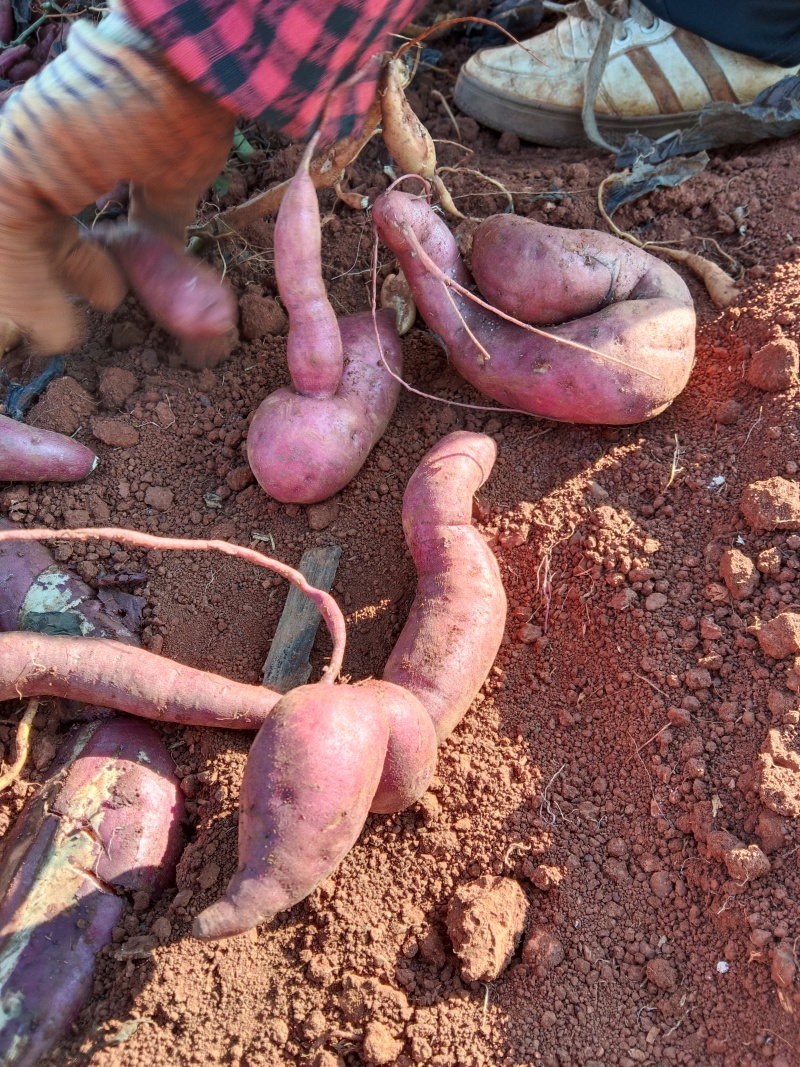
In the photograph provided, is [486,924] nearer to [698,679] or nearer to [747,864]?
[747,864]

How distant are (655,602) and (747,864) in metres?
0.55

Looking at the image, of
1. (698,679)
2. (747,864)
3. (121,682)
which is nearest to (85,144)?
(121,682)

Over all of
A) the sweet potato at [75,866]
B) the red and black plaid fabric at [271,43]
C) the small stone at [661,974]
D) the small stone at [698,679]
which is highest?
the red and black plaid fabric at [271,43]

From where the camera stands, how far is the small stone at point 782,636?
1.58 metres

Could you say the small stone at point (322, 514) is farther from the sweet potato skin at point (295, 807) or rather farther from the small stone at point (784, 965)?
the small stone at point (784, 965)

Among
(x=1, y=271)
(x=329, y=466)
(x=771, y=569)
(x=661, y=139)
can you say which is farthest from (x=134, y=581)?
(x=661, y=139)

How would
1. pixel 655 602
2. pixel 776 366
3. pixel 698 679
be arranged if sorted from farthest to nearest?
pixel 776 366 → pixel 655 602 → pixel 698 679

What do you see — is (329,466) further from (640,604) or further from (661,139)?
(661,139)

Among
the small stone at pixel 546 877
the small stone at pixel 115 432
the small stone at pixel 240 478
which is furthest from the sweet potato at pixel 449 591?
the small stone at pixel 115 432

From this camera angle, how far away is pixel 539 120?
2705 millimetres

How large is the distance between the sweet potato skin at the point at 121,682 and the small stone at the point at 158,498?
48 centimetres

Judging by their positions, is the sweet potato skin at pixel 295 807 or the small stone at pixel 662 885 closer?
the sweet potato skin at pixel 295 807

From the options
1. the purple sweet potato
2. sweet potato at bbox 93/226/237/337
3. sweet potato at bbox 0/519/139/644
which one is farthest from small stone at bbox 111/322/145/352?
sweet potato at bbox 0/519/139/644

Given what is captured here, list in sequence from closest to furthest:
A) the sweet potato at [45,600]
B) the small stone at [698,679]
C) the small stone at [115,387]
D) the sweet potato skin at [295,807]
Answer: the sweet potato skin at [295,807] < the small stone at [698,679] < the sweet potato at [45,600] < the small stone at [115,387]
